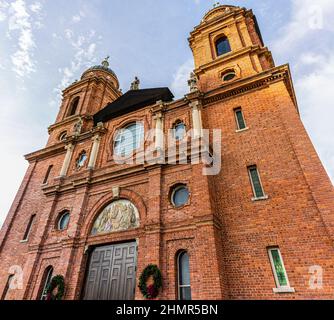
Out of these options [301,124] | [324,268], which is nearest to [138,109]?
[301,124]

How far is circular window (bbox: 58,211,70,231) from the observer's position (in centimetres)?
1314

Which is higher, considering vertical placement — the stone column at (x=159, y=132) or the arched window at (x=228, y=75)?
the arched window at (x=228, y=75)

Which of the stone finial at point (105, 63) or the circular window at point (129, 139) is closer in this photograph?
the circular window at point (129, 139)

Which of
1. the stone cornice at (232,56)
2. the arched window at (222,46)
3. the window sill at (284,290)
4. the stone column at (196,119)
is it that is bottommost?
the window sill at (284,290)

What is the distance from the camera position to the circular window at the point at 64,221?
43.1 ft

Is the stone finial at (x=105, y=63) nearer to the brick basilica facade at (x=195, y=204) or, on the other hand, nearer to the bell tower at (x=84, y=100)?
the bell tower at (x=84, y=100)

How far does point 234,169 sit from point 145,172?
4447 mm

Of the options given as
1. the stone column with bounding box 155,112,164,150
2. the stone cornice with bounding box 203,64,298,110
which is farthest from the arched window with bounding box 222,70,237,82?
the stone column with bounding box 155,112,164,150

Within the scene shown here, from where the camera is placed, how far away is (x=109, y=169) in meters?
13.3

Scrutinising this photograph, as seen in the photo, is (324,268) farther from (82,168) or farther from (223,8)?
(223,8)

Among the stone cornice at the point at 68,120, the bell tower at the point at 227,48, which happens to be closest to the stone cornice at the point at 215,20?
the bell tower at the point at 227,48

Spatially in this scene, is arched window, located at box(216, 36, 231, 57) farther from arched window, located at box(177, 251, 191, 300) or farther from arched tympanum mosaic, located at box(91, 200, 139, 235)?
arched window, located at box(177, 251, 191, 300)

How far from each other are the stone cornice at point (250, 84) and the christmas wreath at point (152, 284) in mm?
9443

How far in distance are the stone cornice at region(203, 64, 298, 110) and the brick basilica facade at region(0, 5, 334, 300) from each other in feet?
0.19
